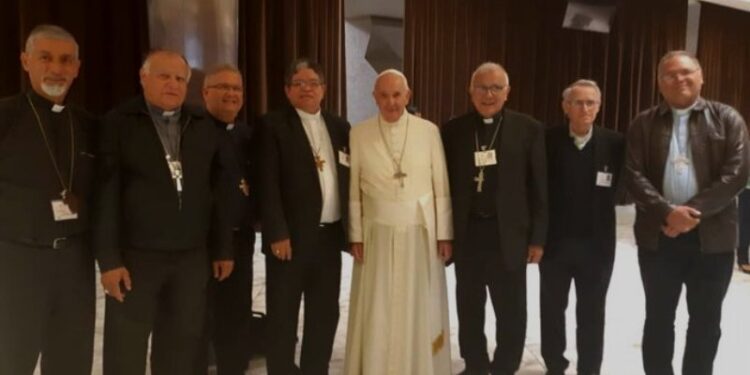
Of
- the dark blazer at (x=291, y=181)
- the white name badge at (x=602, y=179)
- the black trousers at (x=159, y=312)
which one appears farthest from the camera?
the white name badge at (x=602, y=179)

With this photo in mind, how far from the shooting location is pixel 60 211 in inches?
93.0

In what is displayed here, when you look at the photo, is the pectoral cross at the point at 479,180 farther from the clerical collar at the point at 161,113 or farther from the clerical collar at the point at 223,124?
the clerical collar at the point at 161,113

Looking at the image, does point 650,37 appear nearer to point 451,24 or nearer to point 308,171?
point 451,24

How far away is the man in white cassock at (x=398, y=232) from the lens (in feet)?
10.00

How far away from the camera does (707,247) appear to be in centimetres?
282

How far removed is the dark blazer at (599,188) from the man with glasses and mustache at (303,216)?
3.31 feet

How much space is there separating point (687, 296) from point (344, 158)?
5.41ft

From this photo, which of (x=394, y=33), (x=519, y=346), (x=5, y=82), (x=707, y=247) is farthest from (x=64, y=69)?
(x=394, y=33)

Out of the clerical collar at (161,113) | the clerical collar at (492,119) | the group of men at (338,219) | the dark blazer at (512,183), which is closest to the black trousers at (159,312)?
the group of men at (338,219)

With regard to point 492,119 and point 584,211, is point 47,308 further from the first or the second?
point 584,211

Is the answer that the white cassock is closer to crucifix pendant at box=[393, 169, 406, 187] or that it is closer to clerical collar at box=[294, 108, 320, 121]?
crucifix pendant at box=[393, 169, 406, 187]

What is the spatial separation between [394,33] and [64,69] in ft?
20.6

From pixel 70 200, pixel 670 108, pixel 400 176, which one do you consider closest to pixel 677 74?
pixel 670 108

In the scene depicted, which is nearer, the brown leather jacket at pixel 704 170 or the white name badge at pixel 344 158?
the brown leather jacket at pixel 704 170
